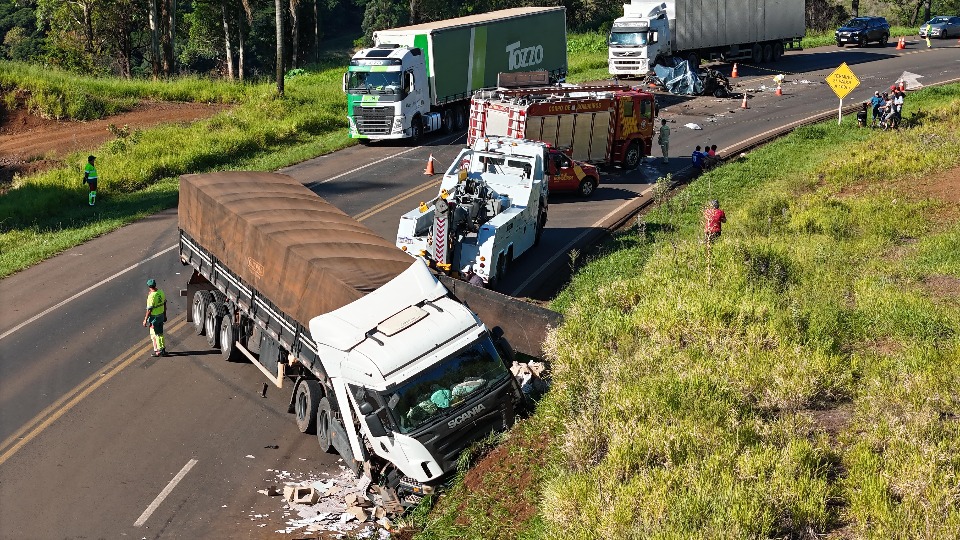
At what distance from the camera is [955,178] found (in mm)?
26500

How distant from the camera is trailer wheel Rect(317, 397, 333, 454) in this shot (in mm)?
14562

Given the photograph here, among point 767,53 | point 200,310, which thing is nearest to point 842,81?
point 767,53

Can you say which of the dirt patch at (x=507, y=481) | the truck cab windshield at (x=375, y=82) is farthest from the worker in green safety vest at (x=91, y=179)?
the dirt patch at (x=507, y=481)

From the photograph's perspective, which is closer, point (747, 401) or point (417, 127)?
point (747, 401)

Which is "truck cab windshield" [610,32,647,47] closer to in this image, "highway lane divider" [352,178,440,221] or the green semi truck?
the green semi truck

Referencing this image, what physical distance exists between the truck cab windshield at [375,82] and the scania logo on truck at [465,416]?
24.3m

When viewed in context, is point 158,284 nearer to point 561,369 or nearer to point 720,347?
point 561,369

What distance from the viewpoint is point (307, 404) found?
1522 cm

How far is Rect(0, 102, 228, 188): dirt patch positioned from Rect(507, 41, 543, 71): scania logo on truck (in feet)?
43.5

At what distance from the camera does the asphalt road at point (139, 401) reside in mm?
13523

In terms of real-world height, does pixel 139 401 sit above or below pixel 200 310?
below

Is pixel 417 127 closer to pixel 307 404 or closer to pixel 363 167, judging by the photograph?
pixel 363 167

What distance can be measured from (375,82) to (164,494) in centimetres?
2444

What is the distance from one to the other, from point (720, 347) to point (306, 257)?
6.73 meters
